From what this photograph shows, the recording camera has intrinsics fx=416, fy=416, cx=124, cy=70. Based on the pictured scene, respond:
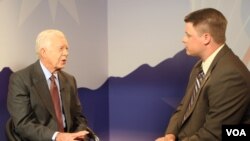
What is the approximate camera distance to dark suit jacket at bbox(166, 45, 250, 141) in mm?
2686

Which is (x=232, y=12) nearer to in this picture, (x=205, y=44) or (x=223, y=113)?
(x=205, y=44)

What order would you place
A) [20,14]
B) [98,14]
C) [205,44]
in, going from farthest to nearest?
1. [98,14]
2. [20,14]
3. [205,44]

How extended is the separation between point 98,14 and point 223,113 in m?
2.11

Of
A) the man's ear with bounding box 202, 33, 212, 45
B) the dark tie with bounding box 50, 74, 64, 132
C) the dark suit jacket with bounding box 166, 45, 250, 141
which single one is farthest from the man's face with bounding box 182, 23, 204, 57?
the dark tie with bounding box 50, 74, 64, 132

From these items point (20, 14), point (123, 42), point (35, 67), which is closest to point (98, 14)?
point (123, 42)

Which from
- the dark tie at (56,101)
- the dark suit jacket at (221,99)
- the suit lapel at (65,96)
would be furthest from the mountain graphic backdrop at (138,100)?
the dark suit jacket at (221,99)

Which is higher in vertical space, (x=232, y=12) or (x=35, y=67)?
(x=232, y=12)

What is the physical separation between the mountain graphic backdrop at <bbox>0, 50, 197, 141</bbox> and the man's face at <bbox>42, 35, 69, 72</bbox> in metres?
1.11

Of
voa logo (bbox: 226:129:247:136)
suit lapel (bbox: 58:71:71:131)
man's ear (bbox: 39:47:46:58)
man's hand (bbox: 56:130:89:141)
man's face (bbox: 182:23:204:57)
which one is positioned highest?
man's face (bbox: 182:23:204:57)

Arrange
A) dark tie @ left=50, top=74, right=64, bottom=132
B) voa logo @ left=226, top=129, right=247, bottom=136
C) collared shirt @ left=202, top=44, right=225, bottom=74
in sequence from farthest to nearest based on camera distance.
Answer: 1. dark tie @ left=50, top=74, right=64, bottom=132
2. collared shirt @ left=202, top=44, right=225, bottom=74
3. voa logo @ left=226, top=129, right=247, bottom=136

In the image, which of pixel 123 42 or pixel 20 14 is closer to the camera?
pixel 20 14

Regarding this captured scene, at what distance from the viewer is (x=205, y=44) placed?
2.92 meters

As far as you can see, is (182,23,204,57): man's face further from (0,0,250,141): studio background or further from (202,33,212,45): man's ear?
(0,0,250,141): studio background

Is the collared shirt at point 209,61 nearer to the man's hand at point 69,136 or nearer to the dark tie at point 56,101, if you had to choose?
the man's hand at point 69,136
